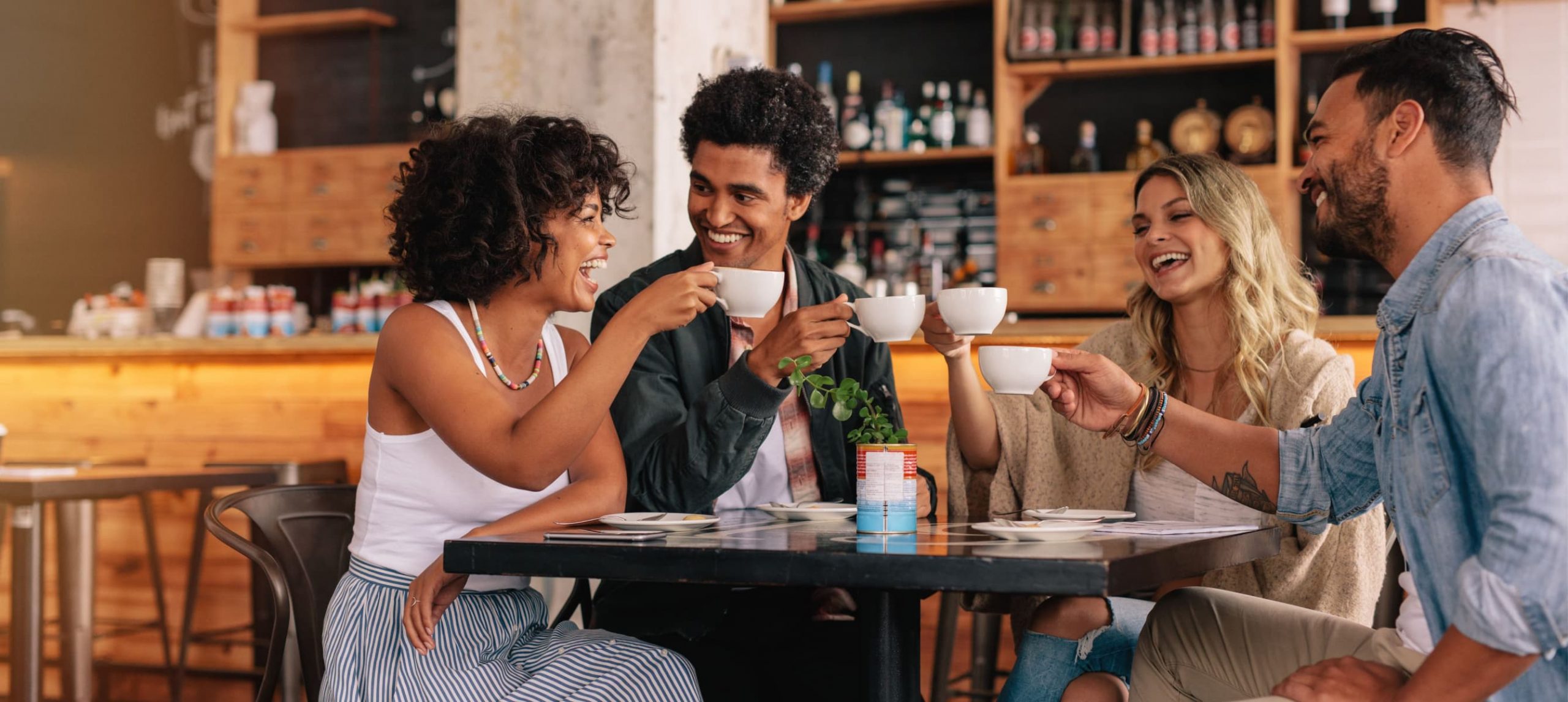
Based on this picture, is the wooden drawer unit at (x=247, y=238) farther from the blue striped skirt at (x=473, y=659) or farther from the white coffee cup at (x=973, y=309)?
the white coffee cup at (x=973, y=309)

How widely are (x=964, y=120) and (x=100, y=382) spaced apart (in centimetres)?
330

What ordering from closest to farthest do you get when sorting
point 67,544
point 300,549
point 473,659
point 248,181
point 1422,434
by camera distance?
point 1422,434
point 473,659
point 300,549
point 67,544
point 248,181

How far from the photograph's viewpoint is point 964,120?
18.2 feet

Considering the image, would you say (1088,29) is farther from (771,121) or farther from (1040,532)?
(1040,532)

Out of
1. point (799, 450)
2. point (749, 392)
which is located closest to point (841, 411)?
point (749, 392)

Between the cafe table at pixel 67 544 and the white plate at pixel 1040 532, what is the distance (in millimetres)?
2169

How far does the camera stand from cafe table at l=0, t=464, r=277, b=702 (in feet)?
9.38

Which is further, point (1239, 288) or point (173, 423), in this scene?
point (173, 423)

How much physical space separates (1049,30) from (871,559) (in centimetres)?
428

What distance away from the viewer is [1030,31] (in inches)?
205

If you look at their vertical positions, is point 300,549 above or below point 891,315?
below

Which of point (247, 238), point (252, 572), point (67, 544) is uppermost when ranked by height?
point (247, 238)

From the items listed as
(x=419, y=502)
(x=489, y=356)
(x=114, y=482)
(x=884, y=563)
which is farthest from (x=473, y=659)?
(x=114, y=482)

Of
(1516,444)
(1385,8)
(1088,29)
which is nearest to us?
(1516,444)
